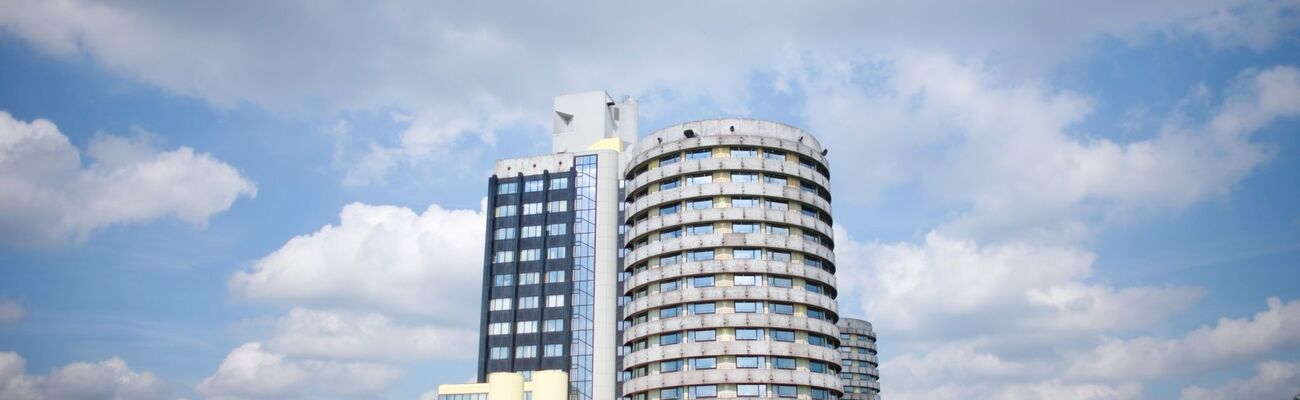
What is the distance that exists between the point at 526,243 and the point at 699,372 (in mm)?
56641

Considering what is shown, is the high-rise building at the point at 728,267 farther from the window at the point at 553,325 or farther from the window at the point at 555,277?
the window at the point at 555,277

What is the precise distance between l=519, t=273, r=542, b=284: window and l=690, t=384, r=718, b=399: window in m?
52.0

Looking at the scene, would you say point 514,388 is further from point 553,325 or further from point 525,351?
point 553,325

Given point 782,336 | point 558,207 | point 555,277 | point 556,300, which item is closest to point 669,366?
point 782,336

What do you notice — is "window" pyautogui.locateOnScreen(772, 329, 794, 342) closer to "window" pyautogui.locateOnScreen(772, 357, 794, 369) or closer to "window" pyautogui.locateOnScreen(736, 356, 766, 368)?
"window" pyautogui.locateOnScreen(772, 357, 794, 369)

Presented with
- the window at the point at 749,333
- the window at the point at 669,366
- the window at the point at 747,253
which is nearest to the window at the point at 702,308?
the window at the point at 749,333

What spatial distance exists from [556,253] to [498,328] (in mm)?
14469

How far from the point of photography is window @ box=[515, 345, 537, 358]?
498 feet

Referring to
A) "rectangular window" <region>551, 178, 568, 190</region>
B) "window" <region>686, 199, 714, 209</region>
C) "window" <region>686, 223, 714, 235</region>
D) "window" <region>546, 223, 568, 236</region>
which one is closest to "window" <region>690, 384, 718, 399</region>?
"window" <region>686, 223, 714, 235</region>

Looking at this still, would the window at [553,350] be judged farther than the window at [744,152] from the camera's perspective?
Yes

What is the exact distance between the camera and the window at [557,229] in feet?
519

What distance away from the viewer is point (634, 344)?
11975cm

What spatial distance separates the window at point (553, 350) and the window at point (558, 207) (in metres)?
21.8

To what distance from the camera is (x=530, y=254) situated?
520 ft
